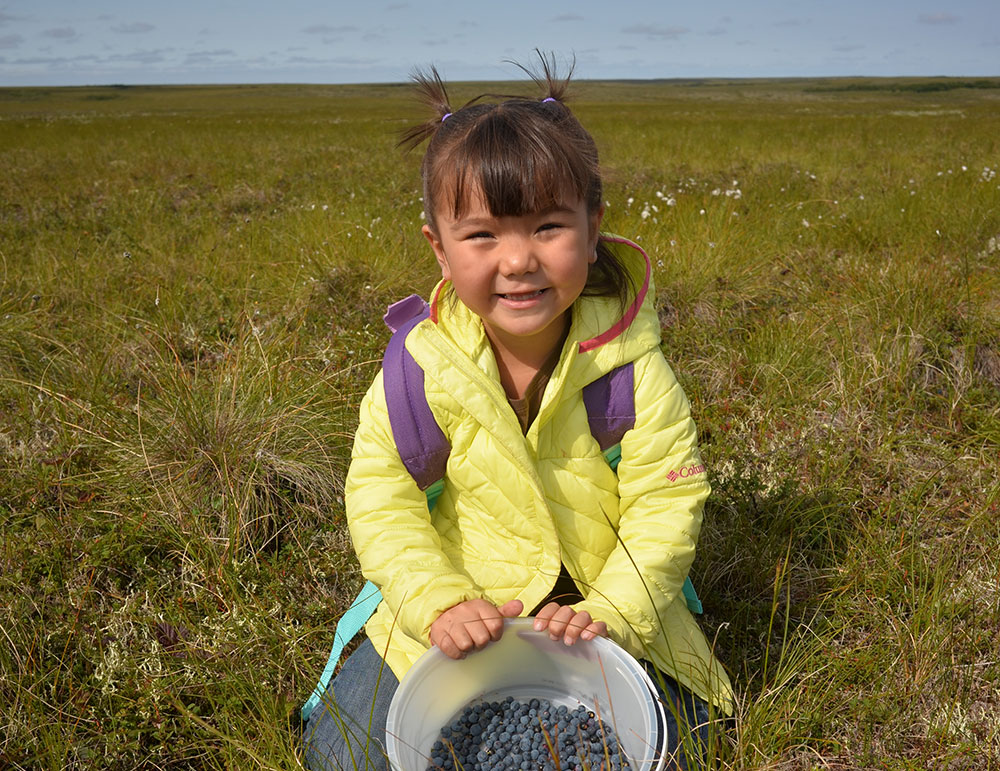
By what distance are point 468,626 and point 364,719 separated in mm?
492

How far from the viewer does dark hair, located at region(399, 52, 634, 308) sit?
68.3 inches

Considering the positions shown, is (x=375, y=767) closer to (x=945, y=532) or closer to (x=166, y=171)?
(x=945, y=532)

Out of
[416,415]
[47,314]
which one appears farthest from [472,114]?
[47,314]

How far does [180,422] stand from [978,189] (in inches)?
281

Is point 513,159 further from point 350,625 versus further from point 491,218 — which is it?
point 350,625

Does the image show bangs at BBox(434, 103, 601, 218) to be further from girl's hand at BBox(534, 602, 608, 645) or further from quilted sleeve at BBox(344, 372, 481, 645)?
girl's hand at BBox(534, 602, 608, 645)

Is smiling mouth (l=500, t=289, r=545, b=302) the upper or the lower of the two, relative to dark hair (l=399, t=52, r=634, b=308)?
lower

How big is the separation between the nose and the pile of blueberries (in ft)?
3.61

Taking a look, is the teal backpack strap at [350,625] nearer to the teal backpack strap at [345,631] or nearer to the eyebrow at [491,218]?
the teal backpack strap at [345,631]

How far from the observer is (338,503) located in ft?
9.39

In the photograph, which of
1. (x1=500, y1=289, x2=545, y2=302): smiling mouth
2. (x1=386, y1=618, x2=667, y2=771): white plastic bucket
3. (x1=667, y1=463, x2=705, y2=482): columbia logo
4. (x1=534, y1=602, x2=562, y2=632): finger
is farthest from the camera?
(x1=667, y1=463, x2=705, y2=482): columbia logo

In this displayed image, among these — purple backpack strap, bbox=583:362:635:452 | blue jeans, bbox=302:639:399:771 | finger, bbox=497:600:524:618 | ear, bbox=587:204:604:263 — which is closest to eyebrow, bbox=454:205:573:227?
ear, bbox=587:204:604:263

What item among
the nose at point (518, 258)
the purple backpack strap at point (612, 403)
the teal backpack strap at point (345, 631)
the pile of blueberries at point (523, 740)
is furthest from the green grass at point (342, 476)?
the purple backpack strap at point (612, 403)

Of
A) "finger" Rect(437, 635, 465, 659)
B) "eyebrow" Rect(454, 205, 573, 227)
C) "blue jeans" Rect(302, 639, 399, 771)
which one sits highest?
"eyebrow" Rect(454, 205, 573, 227)
